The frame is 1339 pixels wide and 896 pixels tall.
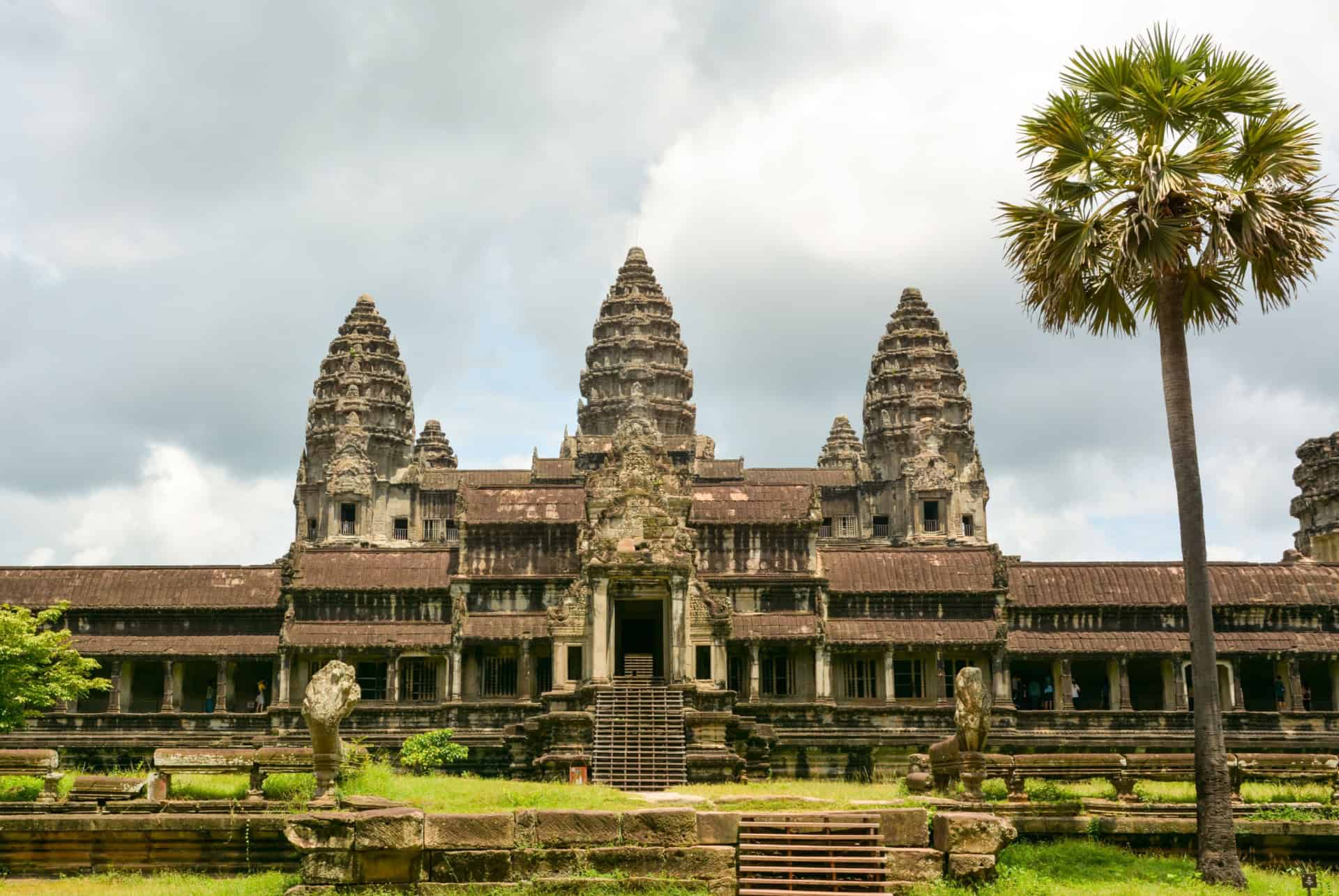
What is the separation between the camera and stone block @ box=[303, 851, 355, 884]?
16.5 m

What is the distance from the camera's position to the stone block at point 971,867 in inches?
682

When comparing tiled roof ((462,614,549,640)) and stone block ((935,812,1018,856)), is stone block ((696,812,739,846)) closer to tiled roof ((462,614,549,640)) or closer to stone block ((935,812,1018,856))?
stone block ((935,812,1018,856))

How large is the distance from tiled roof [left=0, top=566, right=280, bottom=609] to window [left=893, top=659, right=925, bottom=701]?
2089 centimetres

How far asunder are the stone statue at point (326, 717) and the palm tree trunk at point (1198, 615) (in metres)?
12.5

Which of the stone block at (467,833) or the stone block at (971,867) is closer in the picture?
the stone block at (467,833)

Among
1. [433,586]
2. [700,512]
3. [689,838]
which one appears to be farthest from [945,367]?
[689,838]

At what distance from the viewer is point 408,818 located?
1680cm

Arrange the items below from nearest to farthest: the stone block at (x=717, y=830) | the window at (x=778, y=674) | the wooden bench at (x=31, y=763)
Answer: the stone block at (x=717, y=830)
the wooden bench at (x=31, y=763)
the window at (x=778, y=674)

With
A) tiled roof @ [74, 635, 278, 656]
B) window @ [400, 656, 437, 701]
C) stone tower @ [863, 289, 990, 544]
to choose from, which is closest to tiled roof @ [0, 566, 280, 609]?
→ tiled roof @ [74, 635, 278, 656]

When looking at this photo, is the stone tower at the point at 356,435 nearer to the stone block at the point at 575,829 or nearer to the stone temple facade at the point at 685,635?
the stone temple facade at the point at 685,635

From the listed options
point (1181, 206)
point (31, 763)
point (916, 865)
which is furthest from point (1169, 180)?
point (31, 763)

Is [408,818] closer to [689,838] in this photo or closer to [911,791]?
[689,838]

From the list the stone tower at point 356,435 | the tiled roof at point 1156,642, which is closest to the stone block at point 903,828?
the tiled roof at point 1156,642

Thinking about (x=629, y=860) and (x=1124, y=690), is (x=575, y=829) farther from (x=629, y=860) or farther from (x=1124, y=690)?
(x=1124, y=690)
